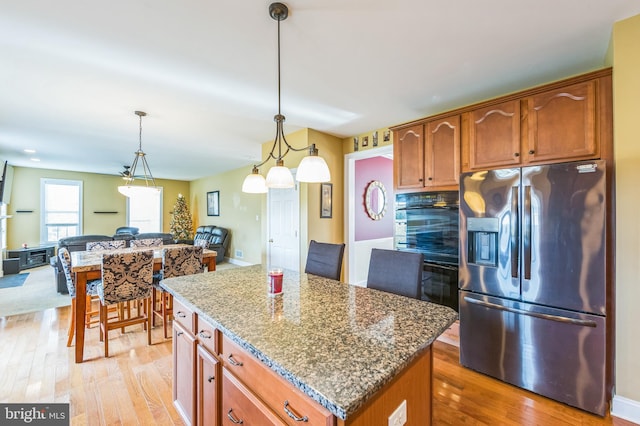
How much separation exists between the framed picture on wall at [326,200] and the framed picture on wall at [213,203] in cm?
518

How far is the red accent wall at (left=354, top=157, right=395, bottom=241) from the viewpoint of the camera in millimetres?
4812

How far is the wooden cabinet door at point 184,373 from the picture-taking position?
1546 millimetres

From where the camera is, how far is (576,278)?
1864 millimetres

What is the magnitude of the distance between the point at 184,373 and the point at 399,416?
51.7 inches

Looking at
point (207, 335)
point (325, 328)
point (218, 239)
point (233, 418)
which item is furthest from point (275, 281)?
point (218, 239)

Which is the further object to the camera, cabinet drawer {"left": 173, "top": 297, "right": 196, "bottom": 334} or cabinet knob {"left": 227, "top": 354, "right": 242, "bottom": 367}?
cabinet drawer {"left": 173, "top": 297, "right": 196, "bottom": 334}

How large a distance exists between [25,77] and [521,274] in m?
4.39

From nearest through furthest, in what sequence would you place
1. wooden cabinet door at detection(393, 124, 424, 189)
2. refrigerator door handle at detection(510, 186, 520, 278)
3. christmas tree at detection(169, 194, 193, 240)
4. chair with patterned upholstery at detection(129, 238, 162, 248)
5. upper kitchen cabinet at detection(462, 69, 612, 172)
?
upper kitchen cabinet at detection(462, 69, 612, 172)
refrigerator door handle at detection(510, 186, 520, 278)
wooden cabinet door at detection(393, 124, 424, 189)
chair with patterned upholstery at detection(129, 238, 162, 248)
christmas tree at detection(169, 194, 193, 240)

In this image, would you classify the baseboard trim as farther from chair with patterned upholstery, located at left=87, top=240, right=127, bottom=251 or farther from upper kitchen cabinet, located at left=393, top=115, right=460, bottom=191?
chair with patterned upholstery, located at left=87, top=240, right=127, bottom=251

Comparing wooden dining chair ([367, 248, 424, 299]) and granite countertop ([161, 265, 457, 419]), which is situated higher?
wooden dining chair ([367, 248, 424, 299])

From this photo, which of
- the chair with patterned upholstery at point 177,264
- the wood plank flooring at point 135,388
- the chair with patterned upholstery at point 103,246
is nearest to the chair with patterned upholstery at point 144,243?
the chair with patterned upholstery at point 103,246

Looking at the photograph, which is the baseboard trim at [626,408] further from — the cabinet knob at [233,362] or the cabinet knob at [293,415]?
the cabinet knob at [233,362]

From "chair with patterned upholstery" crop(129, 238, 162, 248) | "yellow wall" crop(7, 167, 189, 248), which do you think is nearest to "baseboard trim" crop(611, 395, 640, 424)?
"chair with patterned upholstery" crop(129, 238, 162, 248)

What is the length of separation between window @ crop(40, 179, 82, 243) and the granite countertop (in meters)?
7.89
